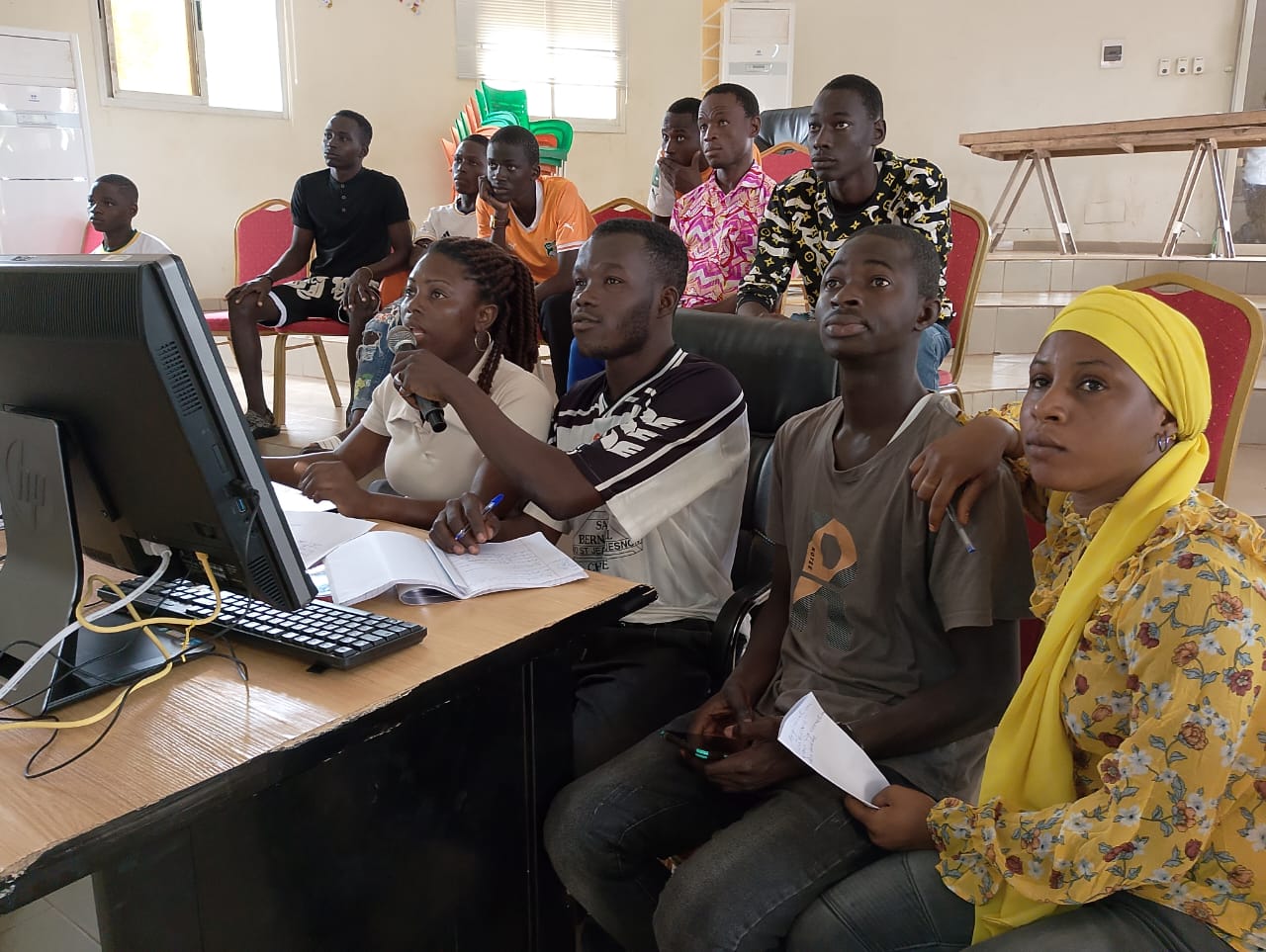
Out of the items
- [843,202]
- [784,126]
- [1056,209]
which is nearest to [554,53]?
[784,126]

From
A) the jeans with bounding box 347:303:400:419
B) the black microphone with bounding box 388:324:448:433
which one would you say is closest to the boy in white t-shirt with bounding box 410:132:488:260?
the jeans with bounding box 347:303:400:419

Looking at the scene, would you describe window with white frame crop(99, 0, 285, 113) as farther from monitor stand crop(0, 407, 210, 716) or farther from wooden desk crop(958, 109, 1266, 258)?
monitor stand crop(0, 407, 210, 716)

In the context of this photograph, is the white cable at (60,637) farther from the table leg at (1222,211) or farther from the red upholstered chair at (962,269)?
the table leg at (1222,211)

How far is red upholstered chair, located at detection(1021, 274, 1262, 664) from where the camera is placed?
1856 mm

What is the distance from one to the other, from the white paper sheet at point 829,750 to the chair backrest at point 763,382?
58 centimetres

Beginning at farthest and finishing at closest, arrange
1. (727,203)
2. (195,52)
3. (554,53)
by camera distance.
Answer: (554,53) → (195,52) → (727,203)

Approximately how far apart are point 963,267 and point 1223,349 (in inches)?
49.8

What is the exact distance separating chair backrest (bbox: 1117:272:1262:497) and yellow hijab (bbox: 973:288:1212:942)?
995mm

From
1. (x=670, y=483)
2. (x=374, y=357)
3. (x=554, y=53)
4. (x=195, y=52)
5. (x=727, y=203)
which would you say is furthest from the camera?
(x=554, y=53)

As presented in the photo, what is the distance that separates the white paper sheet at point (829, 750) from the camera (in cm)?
103

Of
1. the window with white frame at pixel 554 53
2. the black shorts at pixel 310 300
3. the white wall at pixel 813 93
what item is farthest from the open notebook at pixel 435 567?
the window with white frame at pixel 554 53

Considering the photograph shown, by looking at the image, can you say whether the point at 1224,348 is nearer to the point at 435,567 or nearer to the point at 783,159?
the point at 435,567

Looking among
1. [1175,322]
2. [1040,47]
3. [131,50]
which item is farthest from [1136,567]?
[1040,47]

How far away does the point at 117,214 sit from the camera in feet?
14.6
